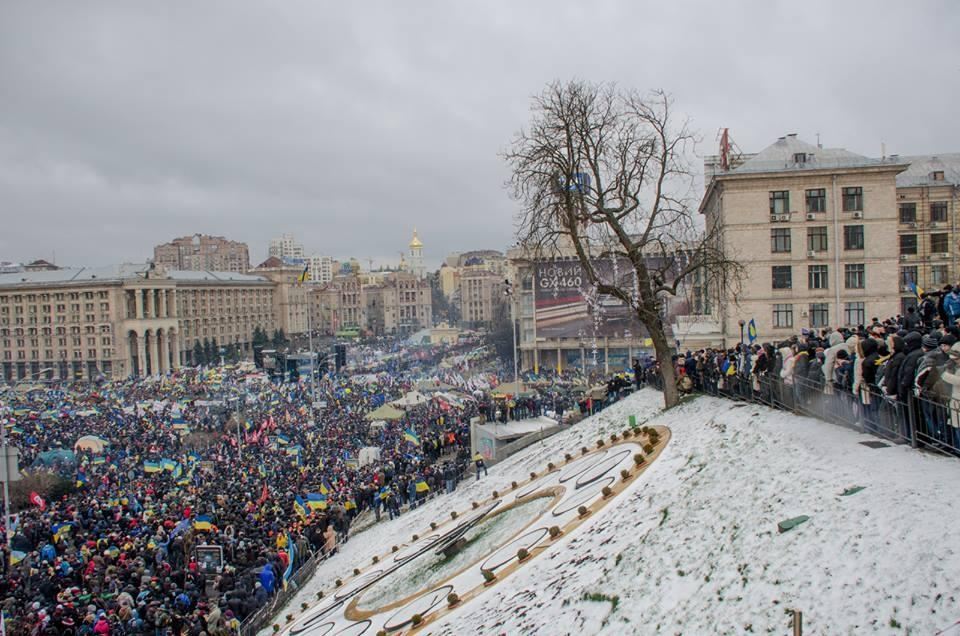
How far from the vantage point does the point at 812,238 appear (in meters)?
38.1

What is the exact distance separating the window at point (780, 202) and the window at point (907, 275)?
12270 millimetres

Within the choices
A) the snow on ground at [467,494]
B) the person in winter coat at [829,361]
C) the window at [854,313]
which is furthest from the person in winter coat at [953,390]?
the window at [854,313]

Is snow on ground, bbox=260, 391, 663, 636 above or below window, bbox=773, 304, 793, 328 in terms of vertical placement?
below

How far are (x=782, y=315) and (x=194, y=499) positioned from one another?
93.8ft

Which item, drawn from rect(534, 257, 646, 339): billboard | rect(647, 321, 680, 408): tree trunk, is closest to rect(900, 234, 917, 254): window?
rect(647, 321, 680, 408): tree trunk

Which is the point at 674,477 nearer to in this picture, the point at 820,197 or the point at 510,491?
the point at 510,491

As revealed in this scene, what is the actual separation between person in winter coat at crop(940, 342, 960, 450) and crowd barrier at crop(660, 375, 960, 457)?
1cm

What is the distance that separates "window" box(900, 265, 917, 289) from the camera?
45.2 metres

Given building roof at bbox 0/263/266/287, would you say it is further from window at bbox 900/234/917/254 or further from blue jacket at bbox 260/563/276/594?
blue jacket at bbox 260/563/276/594

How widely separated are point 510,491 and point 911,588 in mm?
14179

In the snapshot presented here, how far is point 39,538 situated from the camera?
79.9 feet

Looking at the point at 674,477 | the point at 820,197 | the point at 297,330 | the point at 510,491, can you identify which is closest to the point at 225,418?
the point at 510,491

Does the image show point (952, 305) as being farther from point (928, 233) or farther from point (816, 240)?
point (928, 233)

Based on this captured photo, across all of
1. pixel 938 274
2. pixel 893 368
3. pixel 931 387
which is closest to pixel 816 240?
pixel 938 274
